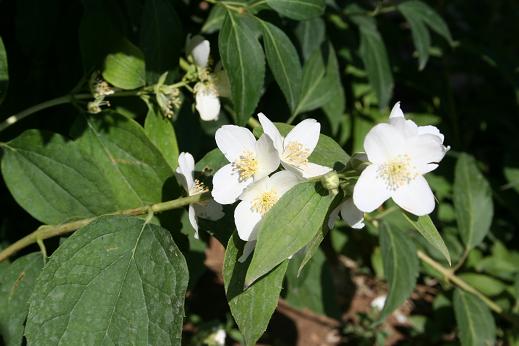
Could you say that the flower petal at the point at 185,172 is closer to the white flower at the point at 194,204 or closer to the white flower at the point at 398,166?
the white flower at the point at 194,204

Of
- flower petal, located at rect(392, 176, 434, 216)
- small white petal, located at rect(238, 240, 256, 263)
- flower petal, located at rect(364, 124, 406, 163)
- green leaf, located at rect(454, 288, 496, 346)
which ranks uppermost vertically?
flower petal, located at rect(364, 124, 406, 163)

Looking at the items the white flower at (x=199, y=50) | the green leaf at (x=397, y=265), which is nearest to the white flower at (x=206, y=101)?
the white flower at (x=199, y=50)

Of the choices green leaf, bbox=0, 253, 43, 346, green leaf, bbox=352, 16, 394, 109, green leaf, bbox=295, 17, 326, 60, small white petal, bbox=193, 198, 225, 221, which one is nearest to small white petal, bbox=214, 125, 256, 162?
small white petal, bbox=193, 198, 225, 221

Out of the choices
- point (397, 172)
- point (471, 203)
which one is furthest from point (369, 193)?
point (471, 203)

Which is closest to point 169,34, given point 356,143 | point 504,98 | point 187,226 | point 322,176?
point 187,226

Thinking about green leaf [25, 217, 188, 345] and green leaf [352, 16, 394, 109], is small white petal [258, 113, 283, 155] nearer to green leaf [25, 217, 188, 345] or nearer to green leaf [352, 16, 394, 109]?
green leaf [25, 217, 188, 345]

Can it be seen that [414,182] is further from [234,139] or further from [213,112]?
[213,112]
